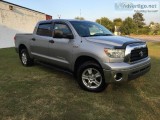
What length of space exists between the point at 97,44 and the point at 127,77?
3.40 feet

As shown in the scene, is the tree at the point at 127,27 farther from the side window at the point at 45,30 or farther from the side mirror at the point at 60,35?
the side mirror at the point at 60,35

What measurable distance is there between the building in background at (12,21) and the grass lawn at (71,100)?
425 inches

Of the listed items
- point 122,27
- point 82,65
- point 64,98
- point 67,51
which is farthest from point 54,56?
point 122,27

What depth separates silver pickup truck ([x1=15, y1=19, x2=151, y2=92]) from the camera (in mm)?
4262

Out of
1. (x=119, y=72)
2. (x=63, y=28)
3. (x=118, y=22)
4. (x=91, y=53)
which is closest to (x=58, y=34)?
(x=63, y=28)

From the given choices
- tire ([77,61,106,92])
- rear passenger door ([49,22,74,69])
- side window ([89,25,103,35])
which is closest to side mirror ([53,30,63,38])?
rear passenger door ([49,22,74,69])

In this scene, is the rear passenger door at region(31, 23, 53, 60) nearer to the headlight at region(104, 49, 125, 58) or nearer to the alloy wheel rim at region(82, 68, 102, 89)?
the alloy wheel rim at region(82, 68, 102, 89)

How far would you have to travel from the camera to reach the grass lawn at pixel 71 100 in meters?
3.59

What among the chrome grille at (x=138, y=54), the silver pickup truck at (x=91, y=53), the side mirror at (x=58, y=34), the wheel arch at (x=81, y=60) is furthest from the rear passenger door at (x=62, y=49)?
the chrome grille at (x=138, y=54)

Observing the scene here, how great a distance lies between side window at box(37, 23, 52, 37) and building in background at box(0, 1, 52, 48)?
9.91m

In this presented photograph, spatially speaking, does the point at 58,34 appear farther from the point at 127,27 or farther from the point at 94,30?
the point at 127,27

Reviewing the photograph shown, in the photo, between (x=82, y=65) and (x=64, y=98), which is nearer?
(x=64, y=98)

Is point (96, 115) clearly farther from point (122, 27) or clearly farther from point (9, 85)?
point (122, 27)

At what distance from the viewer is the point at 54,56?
5703 millimetres
